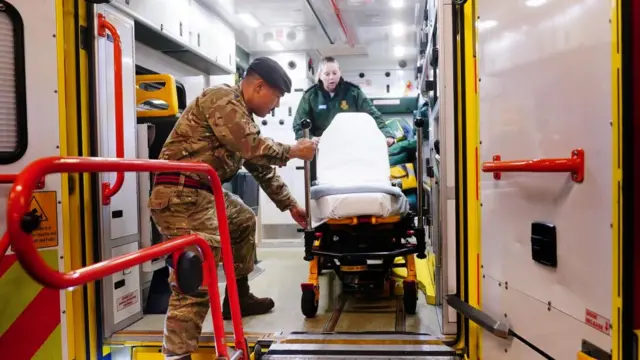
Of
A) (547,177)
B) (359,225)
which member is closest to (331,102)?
(359,225)

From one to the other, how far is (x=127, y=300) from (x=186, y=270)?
161 centimetres

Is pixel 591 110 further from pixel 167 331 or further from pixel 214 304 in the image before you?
pixel 167 331

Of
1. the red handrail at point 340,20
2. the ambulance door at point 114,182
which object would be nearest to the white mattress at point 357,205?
the ambulance door at point 114,182

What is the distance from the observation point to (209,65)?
5.65 metres

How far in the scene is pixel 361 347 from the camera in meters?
2.69

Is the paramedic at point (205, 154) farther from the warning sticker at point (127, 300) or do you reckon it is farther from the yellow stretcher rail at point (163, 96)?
the yellow stretcher rail at point (163, 96)

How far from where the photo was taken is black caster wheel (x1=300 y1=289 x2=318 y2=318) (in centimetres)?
334

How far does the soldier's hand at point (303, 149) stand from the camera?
2932 millimetres

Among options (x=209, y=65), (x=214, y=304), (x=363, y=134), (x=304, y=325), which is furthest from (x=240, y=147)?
(x=209, y=65)

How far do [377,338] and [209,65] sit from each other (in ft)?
13.0

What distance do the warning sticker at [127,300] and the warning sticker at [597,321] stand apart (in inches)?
105

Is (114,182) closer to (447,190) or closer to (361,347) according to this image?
(361,347)

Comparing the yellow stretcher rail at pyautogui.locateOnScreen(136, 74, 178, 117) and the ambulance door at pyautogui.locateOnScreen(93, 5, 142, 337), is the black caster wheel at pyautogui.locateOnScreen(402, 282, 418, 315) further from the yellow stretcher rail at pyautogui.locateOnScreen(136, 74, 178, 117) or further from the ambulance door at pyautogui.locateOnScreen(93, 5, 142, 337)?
the yellow stretcher rail at pyautogui.locateOnScreen(136, 74, 178, 117)

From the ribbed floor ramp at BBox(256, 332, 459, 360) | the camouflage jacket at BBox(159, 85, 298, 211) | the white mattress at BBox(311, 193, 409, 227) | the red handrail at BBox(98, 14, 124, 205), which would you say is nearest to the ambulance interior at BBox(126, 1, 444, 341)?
the ribbed floor ramp at BBox(256, 332, 459, 360)
